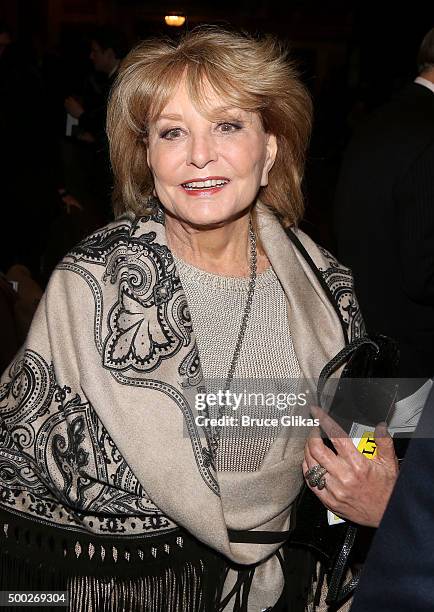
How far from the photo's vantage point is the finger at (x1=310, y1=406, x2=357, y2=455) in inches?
69.2

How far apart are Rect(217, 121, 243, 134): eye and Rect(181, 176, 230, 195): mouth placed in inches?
4.4

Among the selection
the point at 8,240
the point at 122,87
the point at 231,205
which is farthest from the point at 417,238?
the point at 8,240

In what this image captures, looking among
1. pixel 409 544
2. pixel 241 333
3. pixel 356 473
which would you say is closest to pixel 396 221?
pixel 241 333

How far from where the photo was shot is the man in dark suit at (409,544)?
823 mm

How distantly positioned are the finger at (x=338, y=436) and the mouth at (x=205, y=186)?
0.56 m

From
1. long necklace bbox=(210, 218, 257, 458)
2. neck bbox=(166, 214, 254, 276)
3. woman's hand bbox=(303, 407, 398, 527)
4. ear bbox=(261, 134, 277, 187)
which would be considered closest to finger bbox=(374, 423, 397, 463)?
woman's hand bbox=(303, 407, 398, 527)

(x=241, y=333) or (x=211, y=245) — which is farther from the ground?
(x=211, y=245)

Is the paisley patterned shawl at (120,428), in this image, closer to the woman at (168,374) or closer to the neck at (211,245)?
the woman at (168,374)

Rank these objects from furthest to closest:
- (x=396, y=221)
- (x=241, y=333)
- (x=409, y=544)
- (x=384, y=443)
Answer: (x=396, y=221), (x=241, y=333), (x=384, y=443), (x=409, y=544)

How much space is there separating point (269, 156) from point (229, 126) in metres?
0.18

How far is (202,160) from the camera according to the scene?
183 cm

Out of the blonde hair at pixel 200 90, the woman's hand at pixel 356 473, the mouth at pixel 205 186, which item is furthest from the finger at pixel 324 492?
the blonde hair at pixel 200 90

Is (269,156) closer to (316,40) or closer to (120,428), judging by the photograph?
(120,428)

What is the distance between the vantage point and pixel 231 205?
1.90 meters
